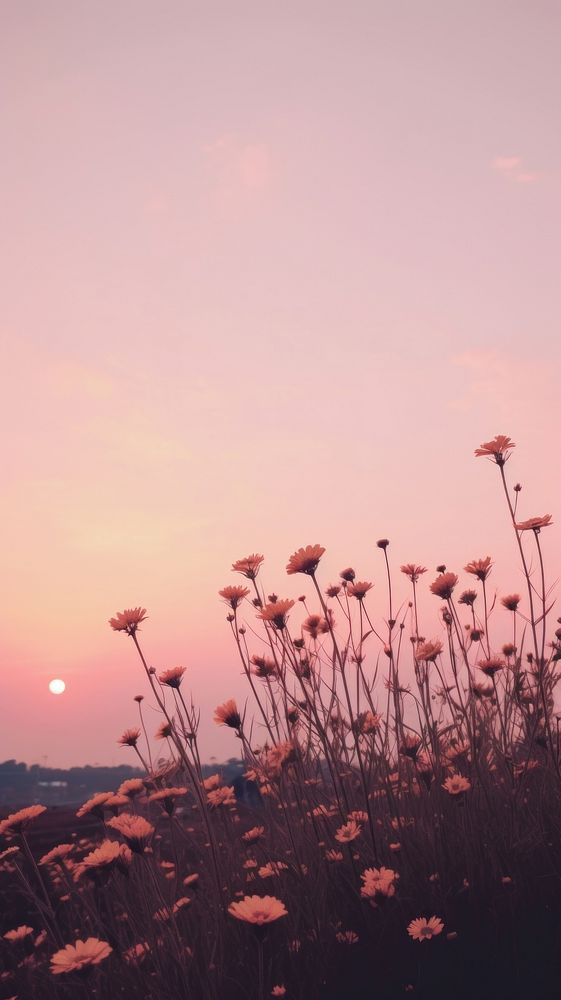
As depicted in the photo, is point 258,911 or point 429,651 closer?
point 258,911

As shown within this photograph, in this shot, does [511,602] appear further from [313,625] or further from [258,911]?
[258,911]

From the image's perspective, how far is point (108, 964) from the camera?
8.73 feet

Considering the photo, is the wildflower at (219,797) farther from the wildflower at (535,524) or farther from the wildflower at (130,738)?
the wildflower at (535,524)

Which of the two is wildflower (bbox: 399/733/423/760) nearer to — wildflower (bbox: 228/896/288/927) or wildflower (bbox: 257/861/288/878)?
wildflower (bbox: 257/861/288/878)

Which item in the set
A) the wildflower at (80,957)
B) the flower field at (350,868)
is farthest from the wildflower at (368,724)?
the wildflower at (80,957)

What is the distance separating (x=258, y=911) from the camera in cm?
179

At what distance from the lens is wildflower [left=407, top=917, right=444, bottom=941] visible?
221cm

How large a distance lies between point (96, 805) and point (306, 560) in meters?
1.38

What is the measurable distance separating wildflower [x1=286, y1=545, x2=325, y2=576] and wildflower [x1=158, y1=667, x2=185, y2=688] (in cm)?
56

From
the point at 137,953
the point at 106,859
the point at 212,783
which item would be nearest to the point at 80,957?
the point at 106,859

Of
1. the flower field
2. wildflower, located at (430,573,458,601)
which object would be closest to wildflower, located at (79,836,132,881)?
the flower field

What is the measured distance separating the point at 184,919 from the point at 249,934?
44cm

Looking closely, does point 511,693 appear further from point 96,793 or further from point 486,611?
point 96,793

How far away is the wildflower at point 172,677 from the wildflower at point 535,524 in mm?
1342
